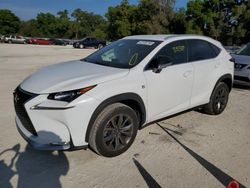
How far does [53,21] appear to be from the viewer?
274 ft

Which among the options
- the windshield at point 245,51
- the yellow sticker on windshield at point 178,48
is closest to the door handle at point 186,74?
the yellow sticker on windshield at point 178,48

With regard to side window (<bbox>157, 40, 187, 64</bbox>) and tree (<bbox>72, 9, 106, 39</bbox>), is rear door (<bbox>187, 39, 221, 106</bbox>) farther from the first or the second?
tree (<bbox>72, 9, 106, 39</bbox>)

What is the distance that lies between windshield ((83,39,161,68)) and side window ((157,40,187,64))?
0.17m

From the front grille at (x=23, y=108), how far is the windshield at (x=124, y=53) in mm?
1377

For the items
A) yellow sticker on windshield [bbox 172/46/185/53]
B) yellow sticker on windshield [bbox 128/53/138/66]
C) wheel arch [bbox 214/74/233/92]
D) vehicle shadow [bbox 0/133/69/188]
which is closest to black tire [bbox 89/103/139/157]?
vehicle shadow [bbox 0/133/69/188]

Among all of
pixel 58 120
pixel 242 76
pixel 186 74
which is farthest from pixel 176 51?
pixel 242 76

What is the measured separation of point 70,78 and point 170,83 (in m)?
1.64

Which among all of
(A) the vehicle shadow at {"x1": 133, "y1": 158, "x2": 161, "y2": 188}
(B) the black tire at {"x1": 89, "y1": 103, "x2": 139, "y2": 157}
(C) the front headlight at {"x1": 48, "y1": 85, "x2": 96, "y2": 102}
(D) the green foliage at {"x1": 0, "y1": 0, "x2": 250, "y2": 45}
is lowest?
(A) the vehicle shadow at {"x1": 133, "y1": 158, "x2": 161, "y2": 188}

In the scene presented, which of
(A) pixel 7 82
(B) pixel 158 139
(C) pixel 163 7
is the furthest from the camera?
(C) pixel 163 7

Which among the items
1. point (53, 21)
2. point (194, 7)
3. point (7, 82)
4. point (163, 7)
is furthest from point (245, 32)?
point (53, 21)

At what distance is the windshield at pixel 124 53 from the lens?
421 centimetres

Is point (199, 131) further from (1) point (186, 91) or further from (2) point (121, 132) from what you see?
(2) point (121, 132)

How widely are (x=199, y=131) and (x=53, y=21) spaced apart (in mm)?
85356

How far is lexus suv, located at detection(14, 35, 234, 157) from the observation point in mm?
3359
